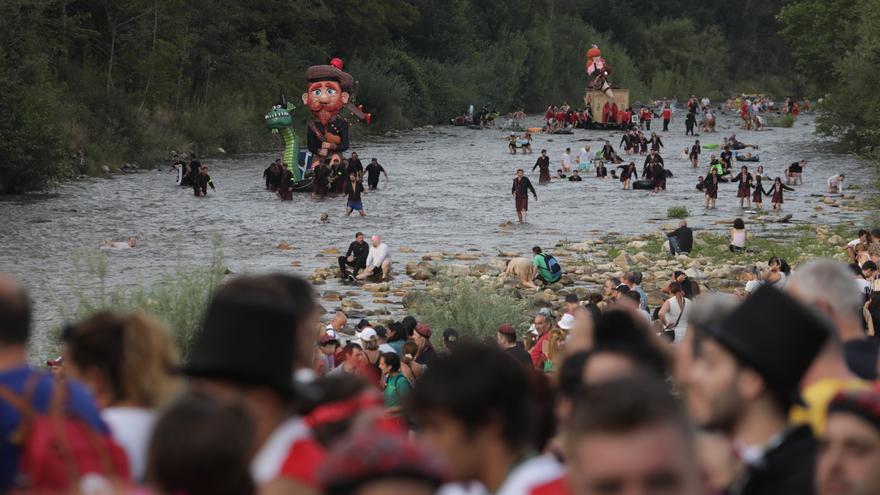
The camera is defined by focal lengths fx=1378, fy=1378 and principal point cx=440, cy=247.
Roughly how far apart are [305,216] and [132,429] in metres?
25.8

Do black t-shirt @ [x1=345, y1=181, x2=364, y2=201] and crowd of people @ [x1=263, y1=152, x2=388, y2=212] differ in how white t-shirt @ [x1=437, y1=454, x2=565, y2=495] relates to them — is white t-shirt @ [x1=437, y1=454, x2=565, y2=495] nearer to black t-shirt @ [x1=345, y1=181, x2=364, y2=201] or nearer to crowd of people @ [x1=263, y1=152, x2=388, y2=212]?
black t-shirt @ [x1=345, y1=181, x2=364, y2=201]

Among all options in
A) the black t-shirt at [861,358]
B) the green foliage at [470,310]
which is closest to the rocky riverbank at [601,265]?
the green foliage at [470,310]

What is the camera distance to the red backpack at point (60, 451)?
3.44 meters

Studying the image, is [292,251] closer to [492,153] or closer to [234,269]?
[234,269]

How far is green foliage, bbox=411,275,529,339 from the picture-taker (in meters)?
15.9

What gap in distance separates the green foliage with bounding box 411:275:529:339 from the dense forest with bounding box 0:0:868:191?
58.6 feet

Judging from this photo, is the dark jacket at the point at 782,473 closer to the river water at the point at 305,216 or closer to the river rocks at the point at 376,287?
the river water at the point at 305,216

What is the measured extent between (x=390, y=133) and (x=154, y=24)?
12.8m

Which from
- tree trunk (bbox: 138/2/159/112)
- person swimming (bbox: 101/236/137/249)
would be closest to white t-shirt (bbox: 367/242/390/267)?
person swimming (bbox: 101/236/137/249)

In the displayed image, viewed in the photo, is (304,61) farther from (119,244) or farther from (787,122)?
(119,244)

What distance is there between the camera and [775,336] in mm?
3629

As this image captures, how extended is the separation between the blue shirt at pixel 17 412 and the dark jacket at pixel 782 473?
5.43 feet

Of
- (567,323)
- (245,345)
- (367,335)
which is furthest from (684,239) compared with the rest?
(245,345)

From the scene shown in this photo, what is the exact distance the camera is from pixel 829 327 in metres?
3.79
